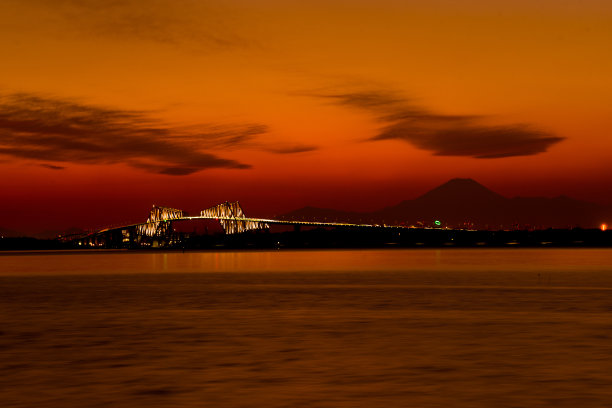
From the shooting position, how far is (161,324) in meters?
18.8

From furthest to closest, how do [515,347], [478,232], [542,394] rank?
[478,232] < [515,347] < [542,394]

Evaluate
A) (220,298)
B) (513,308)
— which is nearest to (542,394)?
(513,308)

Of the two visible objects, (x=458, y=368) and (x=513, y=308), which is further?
(x=513, y=308)

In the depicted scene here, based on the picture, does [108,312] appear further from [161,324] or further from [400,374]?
[400,374]

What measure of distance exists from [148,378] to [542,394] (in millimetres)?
5214

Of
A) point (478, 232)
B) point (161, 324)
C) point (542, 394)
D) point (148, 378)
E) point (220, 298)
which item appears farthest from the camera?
point (478, 232)

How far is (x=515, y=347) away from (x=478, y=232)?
490ft

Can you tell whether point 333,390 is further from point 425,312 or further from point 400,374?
point 425,312

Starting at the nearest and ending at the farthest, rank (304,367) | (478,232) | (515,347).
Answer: (304,367)
(515,347)
(478,232)

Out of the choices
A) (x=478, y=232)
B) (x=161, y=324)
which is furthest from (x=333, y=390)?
(x=478, y=232)

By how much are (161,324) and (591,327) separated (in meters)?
9.28

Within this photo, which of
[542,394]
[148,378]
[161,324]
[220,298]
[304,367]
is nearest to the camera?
[542,394]

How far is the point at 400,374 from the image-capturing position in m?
11.7

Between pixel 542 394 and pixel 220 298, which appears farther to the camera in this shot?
pixel 220 298
